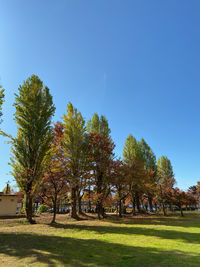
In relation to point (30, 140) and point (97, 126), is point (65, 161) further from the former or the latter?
point (97, 126)

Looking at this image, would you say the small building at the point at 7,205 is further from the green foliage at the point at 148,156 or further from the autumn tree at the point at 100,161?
the green foliage at the point at 148,156

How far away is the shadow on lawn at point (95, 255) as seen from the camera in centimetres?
537

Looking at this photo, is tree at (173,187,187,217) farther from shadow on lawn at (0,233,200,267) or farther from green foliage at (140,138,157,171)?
shadow on lawn at (0,233,200,267)

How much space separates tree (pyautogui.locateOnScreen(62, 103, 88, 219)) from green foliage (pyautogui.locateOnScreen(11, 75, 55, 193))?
400 centimetres

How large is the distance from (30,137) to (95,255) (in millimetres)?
13239

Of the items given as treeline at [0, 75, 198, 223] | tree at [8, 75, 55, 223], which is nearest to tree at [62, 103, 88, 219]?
treeline at [0, 75, 198, 223]

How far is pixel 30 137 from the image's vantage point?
16.7 meters

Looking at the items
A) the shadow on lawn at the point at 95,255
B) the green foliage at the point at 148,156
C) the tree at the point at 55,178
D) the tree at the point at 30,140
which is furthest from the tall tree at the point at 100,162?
the green foliage at the point at 148,156

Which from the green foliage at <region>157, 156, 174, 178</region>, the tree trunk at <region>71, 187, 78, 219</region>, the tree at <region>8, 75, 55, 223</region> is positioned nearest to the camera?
the tree at <region>8, 75, 55, 223</region>

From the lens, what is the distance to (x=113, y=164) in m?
23.0

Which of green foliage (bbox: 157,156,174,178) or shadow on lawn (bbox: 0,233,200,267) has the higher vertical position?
green foliage (bbox: 157,156,174,178)

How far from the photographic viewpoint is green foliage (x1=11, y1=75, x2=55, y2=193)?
1598 centimetres

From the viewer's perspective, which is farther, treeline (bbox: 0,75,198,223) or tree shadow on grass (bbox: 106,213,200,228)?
tree shadow on grass (bbox: 106,213,200,228)

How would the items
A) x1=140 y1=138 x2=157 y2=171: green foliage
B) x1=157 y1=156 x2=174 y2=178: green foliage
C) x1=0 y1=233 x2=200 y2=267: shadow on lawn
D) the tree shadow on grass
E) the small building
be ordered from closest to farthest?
x1=0 y1=233 x2=200 y2=267: shadow on lawn
the tree shadow on grass
the small building
x1=140 y1=138 x2=157 y2=171: green foliage
x1=157 y1=156 x2=174 y2=178: green foliage
